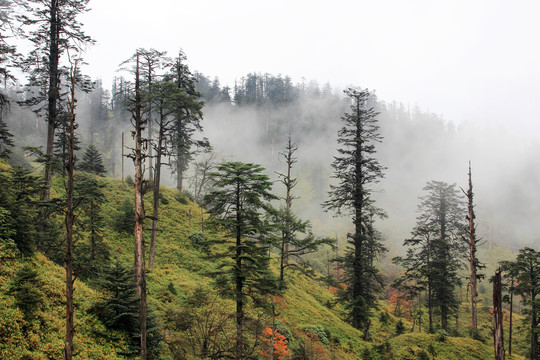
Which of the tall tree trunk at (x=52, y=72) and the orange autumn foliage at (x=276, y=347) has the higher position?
the tall tree trunk at (x=52, y=72)

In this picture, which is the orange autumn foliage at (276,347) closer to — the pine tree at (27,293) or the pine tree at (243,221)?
the pine tree at (243,221)

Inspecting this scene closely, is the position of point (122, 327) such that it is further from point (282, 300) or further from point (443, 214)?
point (443, 214)

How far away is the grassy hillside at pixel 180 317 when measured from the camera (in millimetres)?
8500

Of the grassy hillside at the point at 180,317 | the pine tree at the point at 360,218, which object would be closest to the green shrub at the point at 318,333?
the grassy hillside at the point at 180,317

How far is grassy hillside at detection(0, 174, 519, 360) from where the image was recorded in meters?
8.50

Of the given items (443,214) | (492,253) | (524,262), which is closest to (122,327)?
(524,262)

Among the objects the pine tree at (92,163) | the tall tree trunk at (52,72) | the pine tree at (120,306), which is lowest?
the pine tree at (120,306)

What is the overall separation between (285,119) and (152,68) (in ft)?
337

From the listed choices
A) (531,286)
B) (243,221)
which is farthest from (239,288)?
(531,286)

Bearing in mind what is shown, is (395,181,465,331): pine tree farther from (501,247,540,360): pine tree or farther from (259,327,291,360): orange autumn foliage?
(259,327,291,360): orange autumn foliage

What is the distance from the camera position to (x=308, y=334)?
1652cm

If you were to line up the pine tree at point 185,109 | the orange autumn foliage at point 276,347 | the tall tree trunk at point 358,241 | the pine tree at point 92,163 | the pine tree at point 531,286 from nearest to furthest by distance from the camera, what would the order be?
the orange autumn foliage at point 276,347, the pine tree at point 531,286, the tall tree trunk at point 358,241, the pine tree at point 185,109, the pine tree at point 92,163

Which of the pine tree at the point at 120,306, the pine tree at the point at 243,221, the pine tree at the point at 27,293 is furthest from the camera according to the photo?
the pine tree at the point at 243,221

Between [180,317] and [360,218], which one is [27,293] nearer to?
[180,317]
